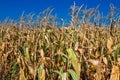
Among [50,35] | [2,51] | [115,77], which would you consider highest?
[50,35]

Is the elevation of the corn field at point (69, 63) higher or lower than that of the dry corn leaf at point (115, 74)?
higher

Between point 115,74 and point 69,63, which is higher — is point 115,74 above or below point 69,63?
below

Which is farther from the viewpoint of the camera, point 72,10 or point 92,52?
point 72,10

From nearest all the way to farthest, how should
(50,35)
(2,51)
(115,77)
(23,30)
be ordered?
(115,77)
(2,51)
(50,35)
(23,30)

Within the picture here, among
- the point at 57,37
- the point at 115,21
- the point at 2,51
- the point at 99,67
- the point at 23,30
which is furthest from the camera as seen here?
the point at 23,30

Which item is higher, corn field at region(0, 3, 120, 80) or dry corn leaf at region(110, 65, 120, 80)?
corn field at region(0, 3, 120, 80)

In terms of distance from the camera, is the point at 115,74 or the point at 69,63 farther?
the point at 69,63

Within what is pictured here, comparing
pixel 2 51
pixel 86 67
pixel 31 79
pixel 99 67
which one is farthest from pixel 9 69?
pixel 99 67

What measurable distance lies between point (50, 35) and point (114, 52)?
2508mm

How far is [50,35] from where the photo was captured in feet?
18.7

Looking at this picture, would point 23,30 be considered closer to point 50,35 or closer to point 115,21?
point 50,35

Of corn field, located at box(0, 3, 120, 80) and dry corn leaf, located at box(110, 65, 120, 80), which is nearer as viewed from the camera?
dry corn leaf, located at box(110, 65, 120, 80)

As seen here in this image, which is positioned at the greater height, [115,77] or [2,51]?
[2,51]

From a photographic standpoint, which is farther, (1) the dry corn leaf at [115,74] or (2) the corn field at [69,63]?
(2) the corn field at [69,63]
